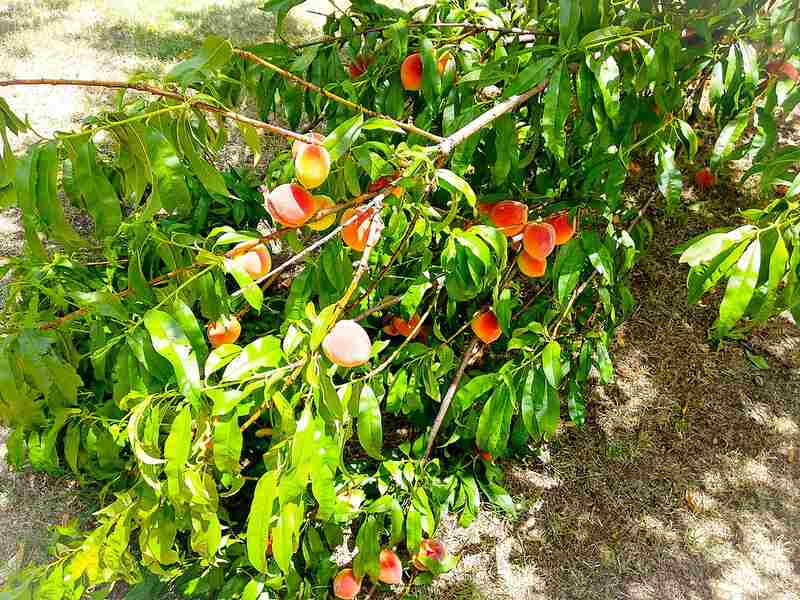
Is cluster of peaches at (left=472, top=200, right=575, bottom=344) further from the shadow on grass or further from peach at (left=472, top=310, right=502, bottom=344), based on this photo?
the shadow on grass

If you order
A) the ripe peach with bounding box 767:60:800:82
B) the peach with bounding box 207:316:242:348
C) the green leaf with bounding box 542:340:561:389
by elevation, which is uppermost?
the ripe peach with bounding box 767:60:800:82

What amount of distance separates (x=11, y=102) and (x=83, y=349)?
204 centimetres

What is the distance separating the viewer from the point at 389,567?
2082mm

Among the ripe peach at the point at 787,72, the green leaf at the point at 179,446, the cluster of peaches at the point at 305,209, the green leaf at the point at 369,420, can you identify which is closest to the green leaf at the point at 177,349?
the green leaf at the point at 179,446

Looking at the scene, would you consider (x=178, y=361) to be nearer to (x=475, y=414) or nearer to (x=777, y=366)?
(x=475, y=414)

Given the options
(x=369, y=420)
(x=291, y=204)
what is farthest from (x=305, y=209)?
(x=369, y=420)

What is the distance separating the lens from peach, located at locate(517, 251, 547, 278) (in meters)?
2.01

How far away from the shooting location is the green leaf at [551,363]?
6.11ft

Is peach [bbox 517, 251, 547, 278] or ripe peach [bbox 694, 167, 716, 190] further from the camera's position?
ripe peach [bbox 694, 167, 716, 190]

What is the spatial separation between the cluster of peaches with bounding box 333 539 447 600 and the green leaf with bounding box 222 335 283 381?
106 cm

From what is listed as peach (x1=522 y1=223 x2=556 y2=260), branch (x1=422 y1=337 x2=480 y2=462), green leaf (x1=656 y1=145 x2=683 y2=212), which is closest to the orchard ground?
branch (x1=422 y1=337 x2=480 y2=462)

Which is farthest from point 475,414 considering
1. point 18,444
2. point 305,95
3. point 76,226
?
point 76,226

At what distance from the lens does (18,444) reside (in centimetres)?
199

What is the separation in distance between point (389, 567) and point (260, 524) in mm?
1144
